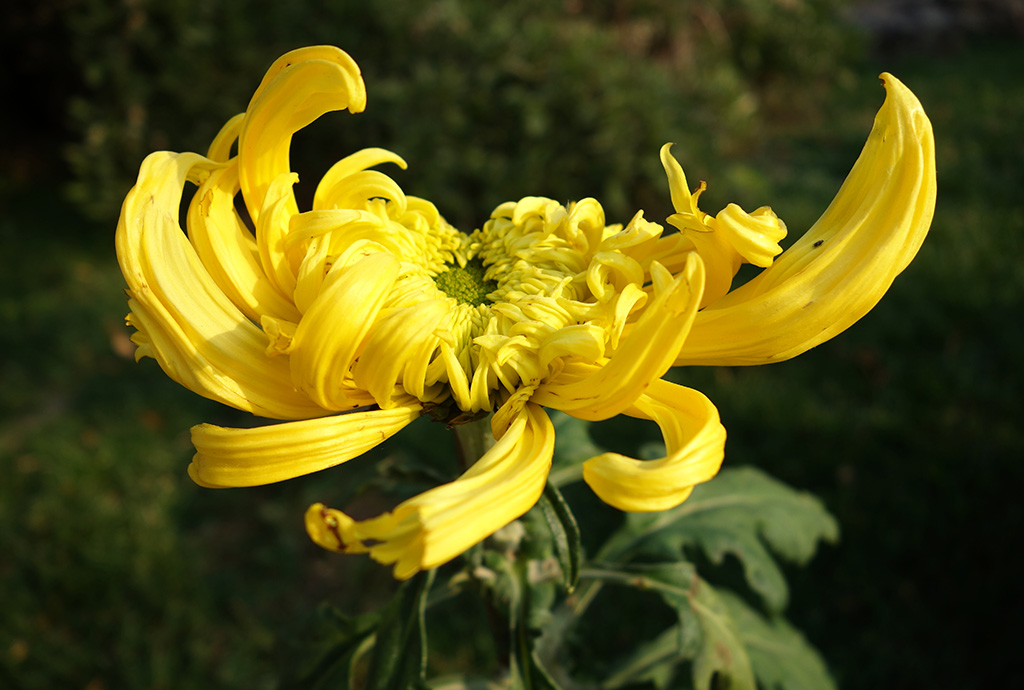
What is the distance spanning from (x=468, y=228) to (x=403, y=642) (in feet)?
12.8

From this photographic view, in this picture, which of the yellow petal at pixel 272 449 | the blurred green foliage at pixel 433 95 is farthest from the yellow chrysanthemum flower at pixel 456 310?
the blurred green foliage at pixel 433 95

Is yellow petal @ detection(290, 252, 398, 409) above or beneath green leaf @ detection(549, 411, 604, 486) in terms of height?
above

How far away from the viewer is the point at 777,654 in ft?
7.32

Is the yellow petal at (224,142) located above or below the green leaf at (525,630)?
above

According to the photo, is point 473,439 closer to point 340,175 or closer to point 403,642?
point 403,642

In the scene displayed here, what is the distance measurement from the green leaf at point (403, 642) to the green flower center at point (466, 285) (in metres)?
0.51

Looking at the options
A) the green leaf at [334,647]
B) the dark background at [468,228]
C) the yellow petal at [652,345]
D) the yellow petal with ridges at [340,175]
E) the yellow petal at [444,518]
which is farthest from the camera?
the dark background at [468,228]

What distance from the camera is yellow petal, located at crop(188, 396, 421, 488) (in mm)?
1083

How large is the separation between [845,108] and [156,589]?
7.26 m

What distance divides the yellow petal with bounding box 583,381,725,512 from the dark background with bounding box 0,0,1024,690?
34.0 inches

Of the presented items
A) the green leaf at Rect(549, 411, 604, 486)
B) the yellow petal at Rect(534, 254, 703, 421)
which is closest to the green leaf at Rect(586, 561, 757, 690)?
the green leaf at Rect(549, 411, 604, 486)

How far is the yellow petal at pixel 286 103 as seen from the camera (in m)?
1.27

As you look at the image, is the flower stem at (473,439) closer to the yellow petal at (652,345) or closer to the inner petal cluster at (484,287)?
the inner petal cluster at (484,287)

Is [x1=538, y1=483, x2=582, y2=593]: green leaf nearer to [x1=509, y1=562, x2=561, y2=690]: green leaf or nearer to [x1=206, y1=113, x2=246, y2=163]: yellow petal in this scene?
[x1=509, y1=562, x2=561, y2=690]: green leaf
